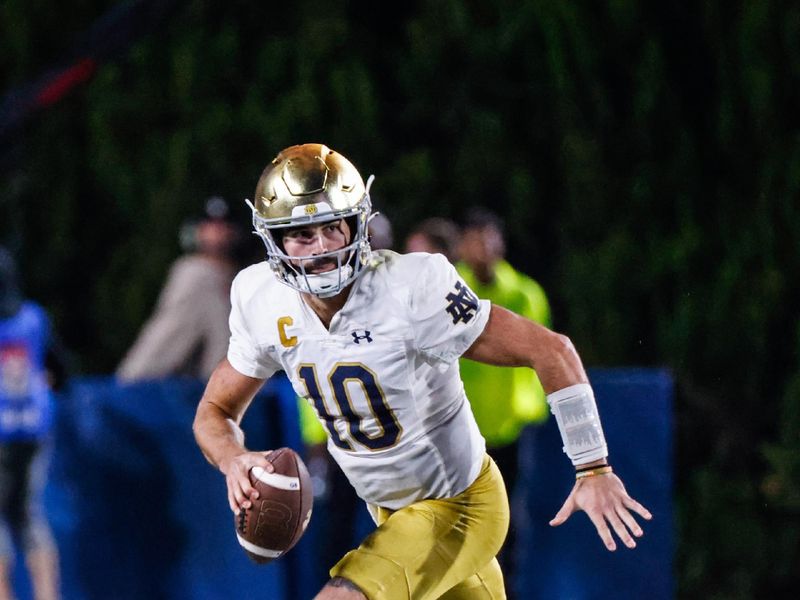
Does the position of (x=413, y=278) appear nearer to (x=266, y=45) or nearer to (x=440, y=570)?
(x=440, y=570)

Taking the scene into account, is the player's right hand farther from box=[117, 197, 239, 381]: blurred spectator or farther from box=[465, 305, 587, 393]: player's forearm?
box=[117, 197, 239, 381]: blurred spectator

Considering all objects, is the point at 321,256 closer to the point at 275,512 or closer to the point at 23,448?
the point at 275,512

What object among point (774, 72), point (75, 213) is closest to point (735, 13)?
point (774, 72)

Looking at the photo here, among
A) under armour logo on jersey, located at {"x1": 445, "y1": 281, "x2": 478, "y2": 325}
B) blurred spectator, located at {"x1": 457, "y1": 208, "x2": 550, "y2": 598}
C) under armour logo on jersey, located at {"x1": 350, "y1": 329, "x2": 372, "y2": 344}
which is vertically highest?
under armour logo on jersey, located at {"x1": 445, "y1": 281, "x2": 478, "y2": 325}

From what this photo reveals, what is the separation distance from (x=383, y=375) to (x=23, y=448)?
2.53 m

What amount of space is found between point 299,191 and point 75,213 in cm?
493

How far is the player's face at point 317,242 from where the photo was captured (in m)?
3.21

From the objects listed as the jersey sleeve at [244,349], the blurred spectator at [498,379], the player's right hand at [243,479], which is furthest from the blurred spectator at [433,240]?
the player's right hand at [243,479]

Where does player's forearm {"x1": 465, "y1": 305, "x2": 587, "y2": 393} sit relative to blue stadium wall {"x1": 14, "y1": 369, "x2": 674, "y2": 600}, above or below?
above

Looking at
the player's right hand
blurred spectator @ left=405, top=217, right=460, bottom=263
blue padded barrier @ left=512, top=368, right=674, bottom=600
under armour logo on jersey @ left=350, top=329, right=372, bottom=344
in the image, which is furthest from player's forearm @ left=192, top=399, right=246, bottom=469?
blue padded barrier @ left=512, top=368, right=674, bottom=600

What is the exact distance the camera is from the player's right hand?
10.2ft

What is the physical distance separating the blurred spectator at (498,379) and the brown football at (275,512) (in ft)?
6.03

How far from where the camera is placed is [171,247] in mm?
7438

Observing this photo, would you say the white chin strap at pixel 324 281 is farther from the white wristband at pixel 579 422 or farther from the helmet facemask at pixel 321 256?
the white wristband at pixel 579 422
